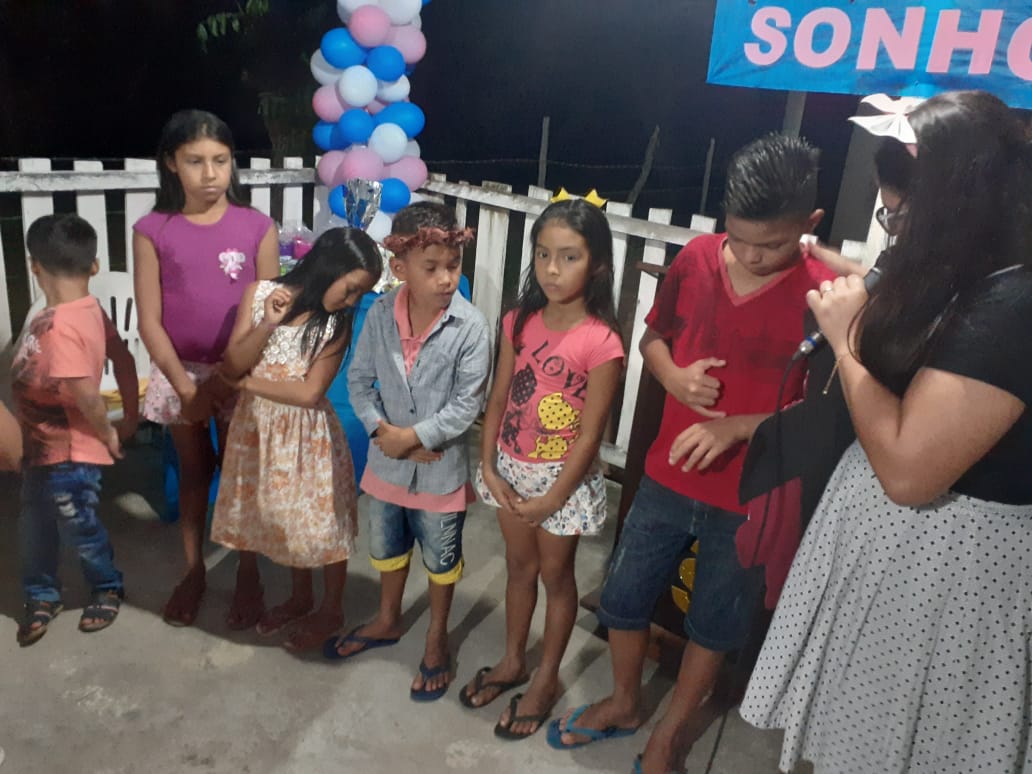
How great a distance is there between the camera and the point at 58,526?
8.11 feet

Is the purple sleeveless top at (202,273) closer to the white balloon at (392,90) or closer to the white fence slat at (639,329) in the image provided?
the white fence slat at (639,329)

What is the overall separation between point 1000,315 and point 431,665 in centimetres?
183

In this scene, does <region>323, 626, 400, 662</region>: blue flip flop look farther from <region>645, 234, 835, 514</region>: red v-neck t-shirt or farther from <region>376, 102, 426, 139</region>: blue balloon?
<region>376, 102, 426, 139</region>: blue balloon

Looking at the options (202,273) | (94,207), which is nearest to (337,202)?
(94,207)

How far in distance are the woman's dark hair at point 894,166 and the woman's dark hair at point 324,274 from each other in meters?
1.33

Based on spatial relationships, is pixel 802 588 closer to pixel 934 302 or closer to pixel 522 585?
pixel 934 302

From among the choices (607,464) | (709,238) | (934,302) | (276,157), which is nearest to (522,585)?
(709,238)

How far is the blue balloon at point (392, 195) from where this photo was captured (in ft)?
13.8

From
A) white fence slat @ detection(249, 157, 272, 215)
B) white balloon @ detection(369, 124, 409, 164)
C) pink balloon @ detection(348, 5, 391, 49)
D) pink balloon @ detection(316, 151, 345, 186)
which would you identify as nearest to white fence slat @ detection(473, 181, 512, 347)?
white balloon @ detection(369, 124, 409, 164)

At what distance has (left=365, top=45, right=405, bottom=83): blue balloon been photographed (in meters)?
4.17

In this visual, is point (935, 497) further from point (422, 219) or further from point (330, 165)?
point (330, 165)

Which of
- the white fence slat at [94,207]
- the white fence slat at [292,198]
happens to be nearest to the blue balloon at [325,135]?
the white fence slat at [292,198]

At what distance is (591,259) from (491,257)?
2.52 m

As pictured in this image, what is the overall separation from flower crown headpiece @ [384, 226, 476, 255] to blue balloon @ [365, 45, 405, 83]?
2.51 meters
